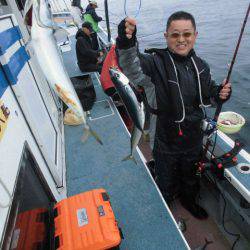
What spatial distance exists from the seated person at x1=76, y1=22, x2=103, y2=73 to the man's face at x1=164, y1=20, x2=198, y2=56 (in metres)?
4.64

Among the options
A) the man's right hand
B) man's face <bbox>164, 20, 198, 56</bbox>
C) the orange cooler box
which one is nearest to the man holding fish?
man's face <bbox>164, 20, 198, 56</bbox>

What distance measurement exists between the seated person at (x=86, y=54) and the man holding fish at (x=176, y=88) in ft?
14.5

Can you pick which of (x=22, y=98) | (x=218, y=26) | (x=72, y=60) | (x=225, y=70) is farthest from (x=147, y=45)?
(x=22, y=98)

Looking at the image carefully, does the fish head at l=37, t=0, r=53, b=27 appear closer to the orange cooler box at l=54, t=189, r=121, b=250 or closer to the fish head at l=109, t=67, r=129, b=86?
→ the fish head at l=109, t=67, r=129, b=86

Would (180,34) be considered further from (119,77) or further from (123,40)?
(119,77)

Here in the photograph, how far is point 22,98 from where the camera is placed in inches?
106

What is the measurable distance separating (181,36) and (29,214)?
7.48 feet

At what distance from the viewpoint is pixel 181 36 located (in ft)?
9.11

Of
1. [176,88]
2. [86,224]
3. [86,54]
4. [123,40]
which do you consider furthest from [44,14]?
[86,54]

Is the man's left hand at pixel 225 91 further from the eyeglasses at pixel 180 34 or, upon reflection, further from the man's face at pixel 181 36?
the eyeglasses at pixel 180 34

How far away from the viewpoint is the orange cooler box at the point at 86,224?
223cm

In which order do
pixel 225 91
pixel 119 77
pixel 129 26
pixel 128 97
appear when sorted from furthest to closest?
pixel 225 91 < pixel 129 26 < pixel 128 97 < pixel 119 77

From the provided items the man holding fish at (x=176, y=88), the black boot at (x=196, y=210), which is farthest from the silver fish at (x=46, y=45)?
the black boot at (x=196, y=210)

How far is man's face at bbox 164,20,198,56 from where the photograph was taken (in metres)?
2.73
